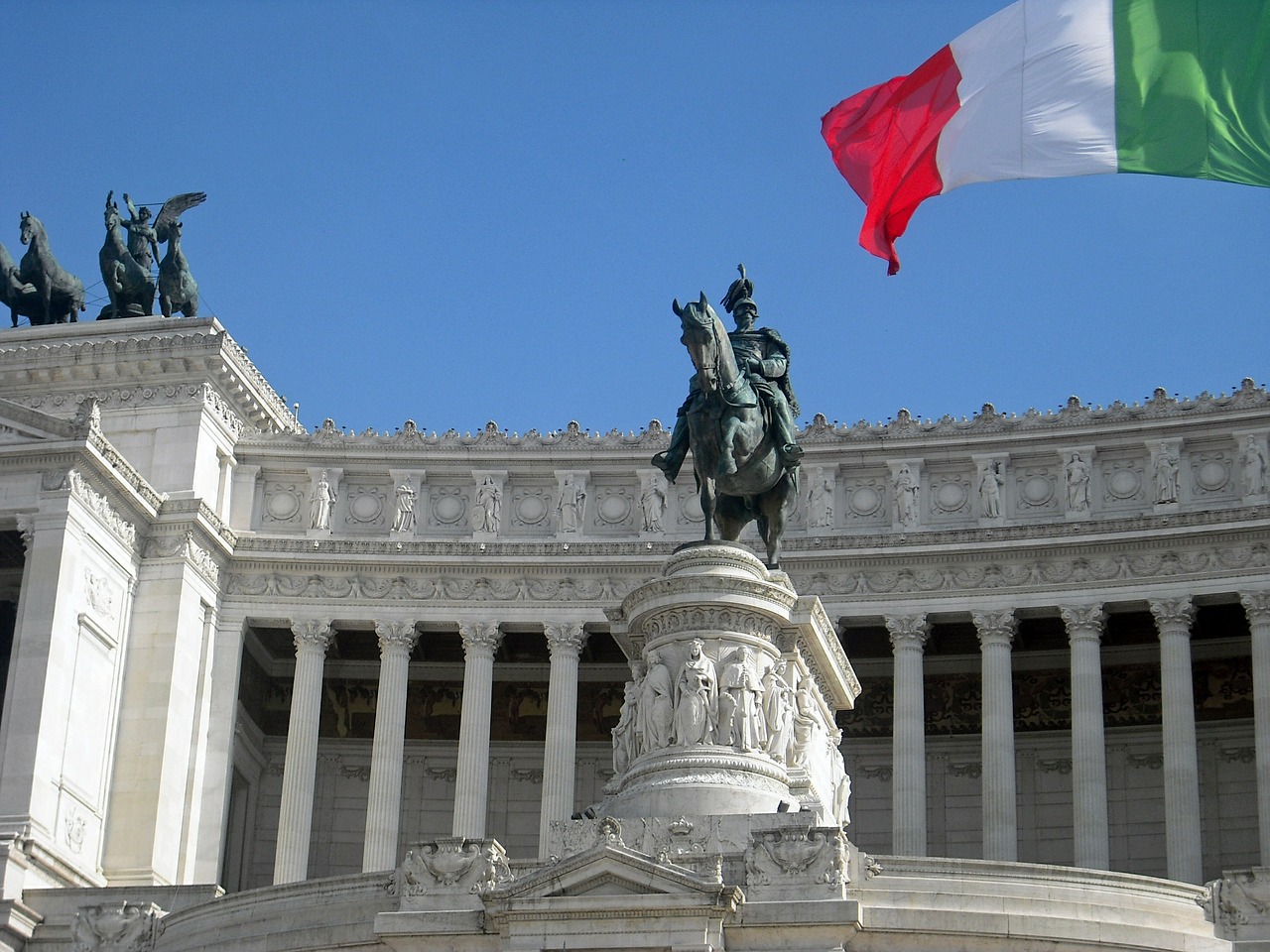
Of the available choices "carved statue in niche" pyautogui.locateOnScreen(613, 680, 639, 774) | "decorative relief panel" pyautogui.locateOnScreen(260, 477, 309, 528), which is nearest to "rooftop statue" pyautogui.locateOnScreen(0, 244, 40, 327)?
"decorative relief panel" pyautogui.locateOnScreen(260, 477, 309, 528)

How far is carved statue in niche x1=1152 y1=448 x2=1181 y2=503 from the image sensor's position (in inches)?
2205

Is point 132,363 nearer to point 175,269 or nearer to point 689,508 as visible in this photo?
point 175,269

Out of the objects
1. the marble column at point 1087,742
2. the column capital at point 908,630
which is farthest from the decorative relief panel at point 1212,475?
the column capital at point 908,630

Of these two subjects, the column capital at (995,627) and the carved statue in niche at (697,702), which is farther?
the column capital at (995,627)

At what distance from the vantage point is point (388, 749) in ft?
187

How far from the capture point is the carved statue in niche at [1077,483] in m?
56.8

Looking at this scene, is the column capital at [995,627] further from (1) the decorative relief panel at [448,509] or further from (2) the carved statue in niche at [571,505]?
(1) the decorative relief panel at [448,509]

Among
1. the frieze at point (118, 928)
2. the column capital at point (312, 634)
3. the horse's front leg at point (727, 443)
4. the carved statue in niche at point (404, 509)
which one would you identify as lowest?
the frieze at point (118, 928)

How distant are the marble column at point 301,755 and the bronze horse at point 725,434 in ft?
75.0

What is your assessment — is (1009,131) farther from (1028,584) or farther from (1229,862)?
(1229,862)

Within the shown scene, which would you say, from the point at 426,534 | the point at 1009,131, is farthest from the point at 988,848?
the point at 1009,131

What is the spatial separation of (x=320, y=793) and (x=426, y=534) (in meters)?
7.79

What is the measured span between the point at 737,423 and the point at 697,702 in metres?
4.48

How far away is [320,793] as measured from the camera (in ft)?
204
